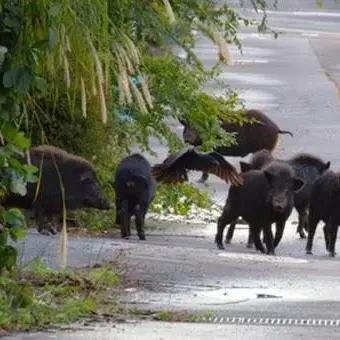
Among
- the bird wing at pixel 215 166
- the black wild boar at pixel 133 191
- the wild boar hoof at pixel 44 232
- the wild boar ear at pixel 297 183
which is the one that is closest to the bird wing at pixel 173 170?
the bird wing at pixel 215 166

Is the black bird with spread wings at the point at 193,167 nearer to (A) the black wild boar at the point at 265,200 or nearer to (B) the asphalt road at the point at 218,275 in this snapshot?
(A) the black wild boar at the point at 265,200

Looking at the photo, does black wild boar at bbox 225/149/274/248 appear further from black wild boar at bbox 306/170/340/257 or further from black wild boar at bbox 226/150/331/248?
black wild boar at bbox 306/170/340/257

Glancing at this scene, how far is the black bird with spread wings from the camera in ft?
44.0

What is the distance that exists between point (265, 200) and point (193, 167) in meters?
A: 1.23

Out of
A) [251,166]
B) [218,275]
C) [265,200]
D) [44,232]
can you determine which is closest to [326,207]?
[265,200]

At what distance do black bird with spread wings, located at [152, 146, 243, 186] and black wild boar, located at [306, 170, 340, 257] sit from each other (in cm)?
127

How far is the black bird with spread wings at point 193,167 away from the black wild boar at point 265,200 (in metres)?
0.55

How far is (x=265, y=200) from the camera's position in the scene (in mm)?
14547

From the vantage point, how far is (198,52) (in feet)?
112

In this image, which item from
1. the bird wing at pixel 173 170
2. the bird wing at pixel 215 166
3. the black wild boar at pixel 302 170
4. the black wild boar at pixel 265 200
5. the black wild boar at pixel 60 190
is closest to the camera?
the bird wing at pixel 215 166

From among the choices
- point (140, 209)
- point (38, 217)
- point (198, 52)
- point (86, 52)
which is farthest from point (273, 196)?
point (198, 52)

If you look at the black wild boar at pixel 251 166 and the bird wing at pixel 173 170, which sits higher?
the bird wing at pixel 173 170

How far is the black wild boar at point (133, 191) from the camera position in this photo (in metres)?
14.7

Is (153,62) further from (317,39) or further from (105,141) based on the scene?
(317,39)
